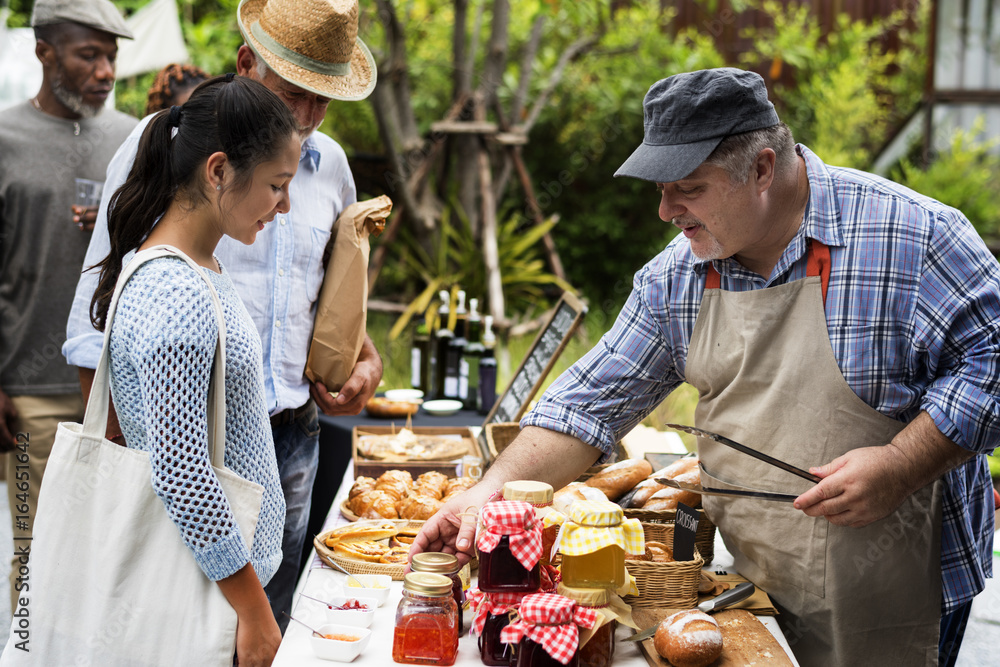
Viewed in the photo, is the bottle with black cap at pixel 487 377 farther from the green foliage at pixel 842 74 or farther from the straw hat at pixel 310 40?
the green foliage at pixel 842 74

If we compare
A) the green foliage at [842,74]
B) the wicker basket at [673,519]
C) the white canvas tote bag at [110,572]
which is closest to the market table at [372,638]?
the white canvas tote bag at [110,572]

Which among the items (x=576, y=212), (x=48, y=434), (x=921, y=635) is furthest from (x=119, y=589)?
(x=576, y=212)

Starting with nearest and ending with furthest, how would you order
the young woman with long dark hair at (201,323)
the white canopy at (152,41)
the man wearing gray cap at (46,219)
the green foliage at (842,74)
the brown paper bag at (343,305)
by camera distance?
the young woman with long dark hair at (201,323)
the brown paper bag at (343,305)
the man wearing gray cap at (46,219)
the white canopy at (152,41)
the green foliage at (842,74)

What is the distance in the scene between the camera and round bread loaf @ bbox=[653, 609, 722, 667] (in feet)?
5.04

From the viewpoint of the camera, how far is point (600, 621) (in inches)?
57.8

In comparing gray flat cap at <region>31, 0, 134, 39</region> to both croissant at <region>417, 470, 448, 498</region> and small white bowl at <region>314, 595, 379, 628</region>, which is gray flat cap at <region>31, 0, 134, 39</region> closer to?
croissant at <region>417, 470, 448, 498</region>

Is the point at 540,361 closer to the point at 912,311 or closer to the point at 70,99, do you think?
the point at 912,311

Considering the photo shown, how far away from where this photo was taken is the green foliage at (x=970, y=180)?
24.2ft

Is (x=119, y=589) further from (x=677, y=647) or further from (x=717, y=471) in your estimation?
(x=717, y=471)

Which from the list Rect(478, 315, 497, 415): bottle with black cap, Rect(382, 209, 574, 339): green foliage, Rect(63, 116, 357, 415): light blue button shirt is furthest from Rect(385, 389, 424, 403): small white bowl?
Rect(382, 209, 574, 339): green foliage

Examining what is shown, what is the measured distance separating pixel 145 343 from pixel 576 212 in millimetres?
8175

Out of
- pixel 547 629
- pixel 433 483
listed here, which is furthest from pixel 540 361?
pixel 547 629

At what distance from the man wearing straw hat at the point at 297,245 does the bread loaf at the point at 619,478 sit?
2.69 ft

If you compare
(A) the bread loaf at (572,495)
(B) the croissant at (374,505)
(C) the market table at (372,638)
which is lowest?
(C) the market table at (372,638)
